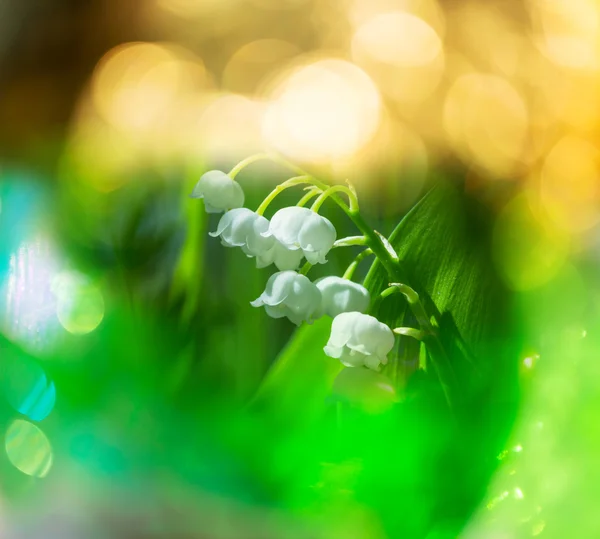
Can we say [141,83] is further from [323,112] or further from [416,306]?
[416,306]

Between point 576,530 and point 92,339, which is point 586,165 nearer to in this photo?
point 576,530

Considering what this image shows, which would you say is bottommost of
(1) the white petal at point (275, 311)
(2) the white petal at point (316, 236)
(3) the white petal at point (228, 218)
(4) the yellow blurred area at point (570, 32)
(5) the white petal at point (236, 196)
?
(1) the white petal at point (275, 311)

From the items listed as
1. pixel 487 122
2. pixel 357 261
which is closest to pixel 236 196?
pixel 357 261

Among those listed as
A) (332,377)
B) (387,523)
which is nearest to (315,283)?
(332,377)

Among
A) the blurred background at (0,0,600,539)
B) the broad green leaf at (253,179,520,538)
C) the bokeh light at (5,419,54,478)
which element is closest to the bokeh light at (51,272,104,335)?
the blurred background at (0,0,600,539)

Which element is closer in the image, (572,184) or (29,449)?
(572,184)

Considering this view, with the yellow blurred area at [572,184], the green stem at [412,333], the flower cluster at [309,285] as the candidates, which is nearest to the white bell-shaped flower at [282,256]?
the flower cluster at [309,285]

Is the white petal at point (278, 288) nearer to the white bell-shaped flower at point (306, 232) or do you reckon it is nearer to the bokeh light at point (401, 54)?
the white bell-shaped flower at point (306, 232)
